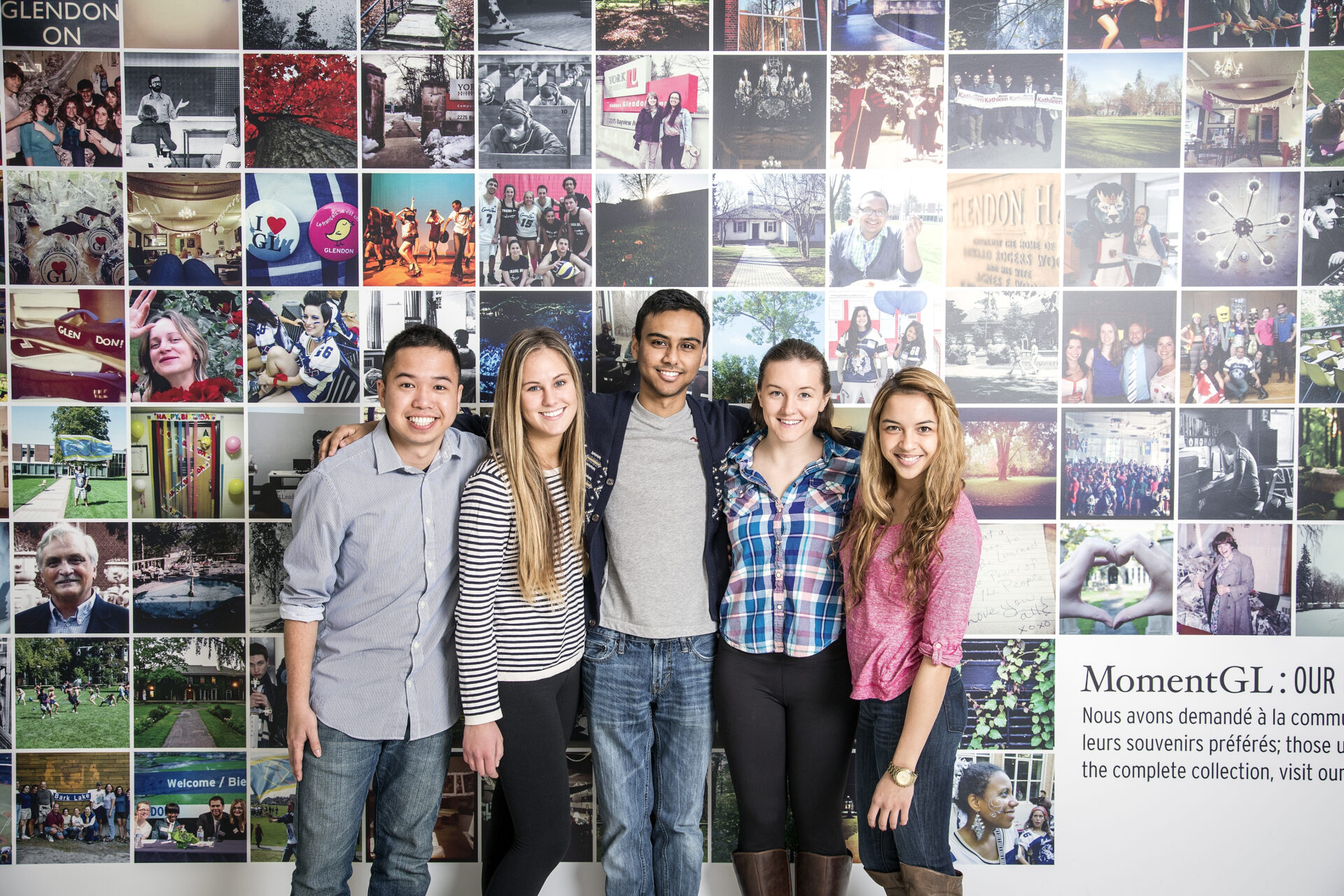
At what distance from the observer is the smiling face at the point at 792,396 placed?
75.5 inches

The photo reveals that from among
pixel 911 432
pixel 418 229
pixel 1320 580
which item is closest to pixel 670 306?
pixel 911 432

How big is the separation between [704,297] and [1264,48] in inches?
75.6

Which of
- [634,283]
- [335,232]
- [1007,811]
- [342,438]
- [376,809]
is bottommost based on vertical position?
[1007,811]

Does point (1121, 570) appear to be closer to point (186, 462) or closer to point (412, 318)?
point (412, 318)

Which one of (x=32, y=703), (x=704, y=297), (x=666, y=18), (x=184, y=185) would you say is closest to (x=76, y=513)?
(x=32, y=703)

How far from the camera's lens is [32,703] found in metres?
2.49

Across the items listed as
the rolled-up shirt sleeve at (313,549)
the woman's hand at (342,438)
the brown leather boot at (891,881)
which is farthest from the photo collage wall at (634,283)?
→ the rolled-up shirt sleeve at (313,549)

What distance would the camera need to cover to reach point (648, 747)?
210 centimetres

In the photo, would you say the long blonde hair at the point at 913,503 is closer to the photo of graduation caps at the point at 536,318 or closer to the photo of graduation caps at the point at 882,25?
the photo of graduation caps at the point at 536,318

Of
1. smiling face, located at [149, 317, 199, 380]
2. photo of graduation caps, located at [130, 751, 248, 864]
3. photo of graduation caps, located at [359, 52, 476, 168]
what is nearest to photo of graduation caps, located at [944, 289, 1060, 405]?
photo of graduation caps, located at [359, 52, 476, 168]

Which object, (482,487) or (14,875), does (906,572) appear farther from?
(14,875)

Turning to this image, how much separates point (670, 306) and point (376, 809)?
1.49 metres

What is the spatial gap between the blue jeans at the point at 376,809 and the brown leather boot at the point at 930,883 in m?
1.17

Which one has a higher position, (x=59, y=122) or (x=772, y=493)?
(x=59, y=122)
